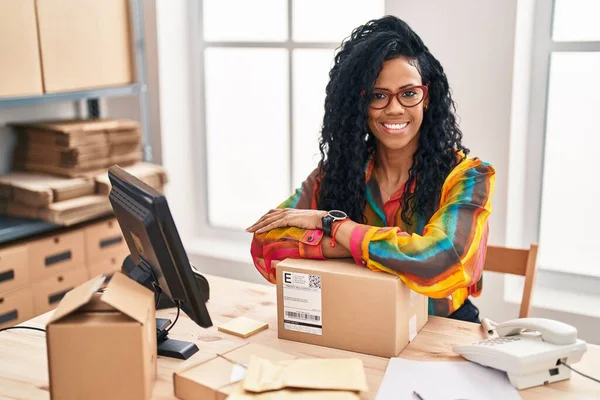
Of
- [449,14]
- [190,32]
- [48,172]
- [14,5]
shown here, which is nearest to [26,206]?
[48,172]

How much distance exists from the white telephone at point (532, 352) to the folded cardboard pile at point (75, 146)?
1.88 meters

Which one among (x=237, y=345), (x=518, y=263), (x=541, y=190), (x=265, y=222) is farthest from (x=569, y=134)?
(x=237, y=345)

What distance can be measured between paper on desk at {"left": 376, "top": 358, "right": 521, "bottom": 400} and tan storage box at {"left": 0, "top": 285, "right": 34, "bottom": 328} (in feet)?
5.51

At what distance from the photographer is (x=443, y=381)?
136 cm

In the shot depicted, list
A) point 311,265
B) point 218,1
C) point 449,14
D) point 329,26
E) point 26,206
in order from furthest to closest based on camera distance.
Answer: point 218,1 < point 329,26 < point 26,206 < point 449,14 < point 311,265

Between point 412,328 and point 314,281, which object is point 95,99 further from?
point 412,328

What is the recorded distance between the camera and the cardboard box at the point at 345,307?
4.80ft

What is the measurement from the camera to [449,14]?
238 centimetres

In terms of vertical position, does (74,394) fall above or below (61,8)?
below

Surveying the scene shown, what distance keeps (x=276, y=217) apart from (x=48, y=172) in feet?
4.81

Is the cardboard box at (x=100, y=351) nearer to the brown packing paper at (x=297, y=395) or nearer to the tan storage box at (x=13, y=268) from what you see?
the brown packing paper at (x=297, y=395)

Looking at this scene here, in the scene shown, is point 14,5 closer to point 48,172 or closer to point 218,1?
point 48,172

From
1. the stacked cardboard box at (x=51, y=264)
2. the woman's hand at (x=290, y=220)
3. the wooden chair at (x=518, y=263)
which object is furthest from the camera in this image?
the stacked cardboard box at (x=51, y=264)

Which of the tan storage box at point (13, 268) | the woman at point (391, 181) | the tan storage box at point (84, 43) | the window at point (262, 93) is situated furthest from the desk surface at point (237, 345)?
the window at point (262, 93)
